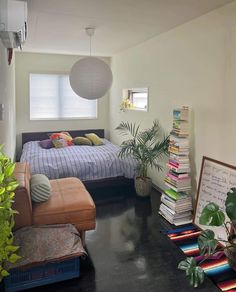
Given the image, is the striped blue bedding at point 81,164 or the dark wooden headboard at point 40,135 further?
the dark wooden headboard at point 40,135

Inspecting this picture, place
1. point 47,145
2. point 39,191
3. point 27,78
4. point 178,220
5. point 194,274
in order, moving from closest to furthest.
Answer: point 194,274 < point 39,191 < point 178,220 < point 47,145 < point 27,78

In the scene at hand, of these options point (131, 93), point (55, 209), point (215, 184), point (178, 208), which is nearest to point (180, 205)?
point (178, 208)

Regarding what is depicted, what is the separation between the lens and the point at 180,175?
317 cm

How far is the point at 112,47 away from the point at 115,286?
158 inches

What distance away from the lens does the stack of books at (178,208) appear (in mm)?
3168

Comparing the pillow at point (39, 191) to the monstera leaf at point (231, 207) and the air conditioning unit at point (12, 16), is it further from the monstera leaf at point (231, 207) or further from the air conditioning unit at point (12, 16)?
the monstera leaf at point (231, 207)

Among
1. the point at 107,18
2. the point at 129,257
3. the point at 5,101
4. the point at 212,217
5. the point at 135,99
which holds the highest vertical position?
the point at 107,18

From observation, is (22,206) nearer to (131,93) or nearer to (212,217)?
(212,217)

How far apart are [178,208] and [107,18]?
92.7 inches

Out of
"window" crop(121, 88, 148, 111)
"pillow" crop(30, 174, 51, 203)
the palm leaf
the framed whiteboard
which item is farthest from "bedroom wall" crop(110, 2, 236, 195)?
"pillow" crop(30, 174, 51, 203)

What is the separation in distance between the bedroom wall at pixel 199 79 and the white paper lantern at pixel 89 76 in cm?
95

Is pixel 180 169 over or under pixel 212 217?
over

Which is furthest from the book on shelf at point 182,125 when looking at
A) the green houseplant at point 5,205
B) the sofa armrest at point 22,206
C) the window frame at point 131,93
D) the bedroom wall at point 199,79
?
the green houseplant at point 5,205

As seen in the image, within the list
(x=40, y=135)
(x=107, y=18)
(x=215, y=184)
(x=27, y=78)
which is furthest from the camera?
(x=40, y=135)
